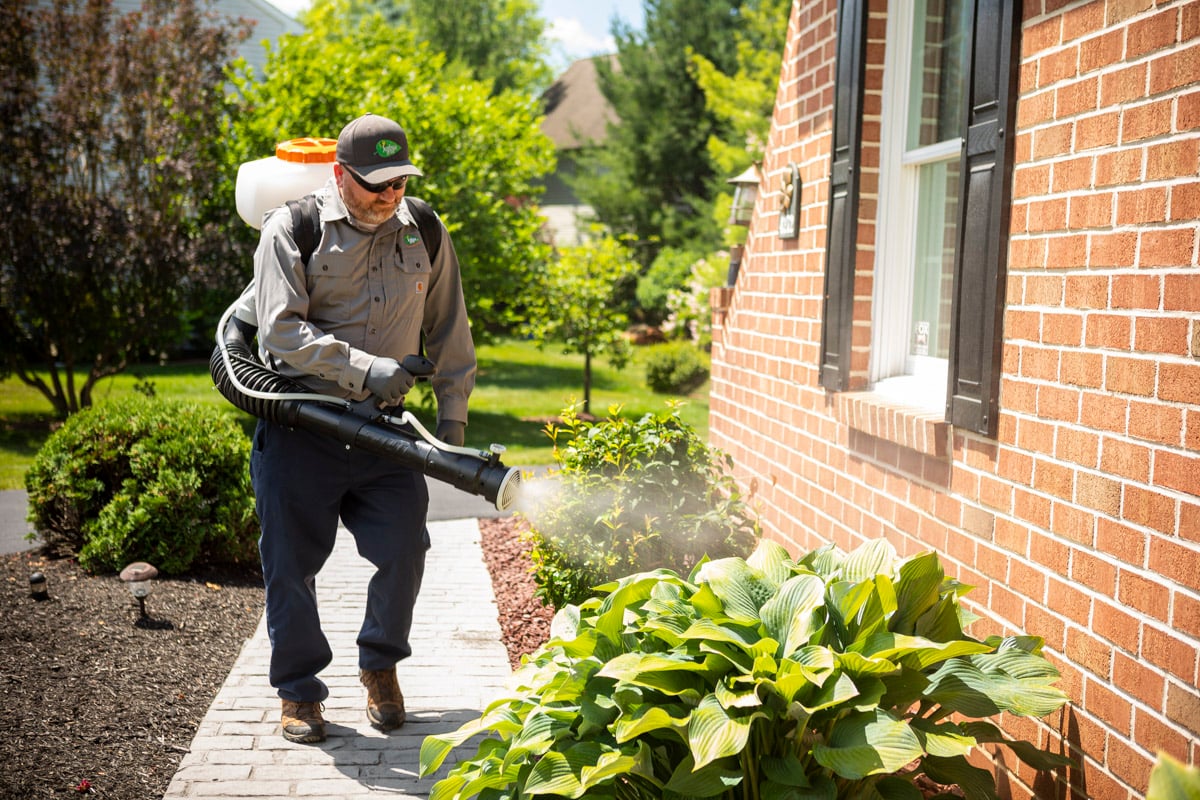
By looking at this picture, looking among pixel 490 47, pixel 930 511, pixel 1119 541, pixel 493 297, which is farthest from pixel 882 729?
pixel 490 47

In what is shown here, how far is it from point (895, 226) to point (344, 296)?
215 cm

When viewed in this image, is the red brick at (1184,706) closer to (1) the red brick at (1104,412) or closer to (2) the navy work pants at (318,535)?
(1) the red brick at (1104,412)

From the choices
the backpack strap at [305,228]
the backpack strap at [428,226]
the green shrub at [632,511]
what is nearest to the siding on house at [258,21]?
the green shrub at [632,511]

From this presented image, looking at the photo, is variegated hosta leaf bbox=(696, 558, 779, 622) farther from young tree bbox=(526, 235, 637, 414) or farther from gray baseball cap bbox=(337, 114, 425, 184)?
young tree bbox=(526, 235, 637, 414)

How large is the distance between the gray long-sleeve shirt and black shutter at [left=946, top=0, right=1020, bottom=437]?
73.7 inches

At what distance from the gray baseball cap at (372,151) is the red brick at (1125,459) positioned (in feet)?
7.52

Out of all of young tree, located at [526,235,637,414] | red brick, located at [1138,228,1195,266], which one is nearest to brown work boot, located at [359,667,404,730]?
red brick, located at [1138,228,1195,266]

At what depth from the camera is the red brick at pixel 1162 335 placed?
2.31m

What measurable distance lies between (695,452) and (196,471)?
9.22 feet

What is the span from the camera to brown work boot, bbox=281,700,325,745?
12.3 feet

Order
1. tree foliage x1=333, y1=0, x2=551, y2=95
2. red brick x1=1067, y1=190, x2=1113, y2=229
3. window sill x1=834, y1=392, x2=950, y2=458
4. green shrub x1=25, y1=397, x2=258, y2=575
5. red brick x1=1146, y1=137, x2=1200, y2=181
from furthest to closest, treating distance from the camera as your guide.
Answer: tree foliage x1=333, y1=0, x2=551, y2=95 < green shrub x1=25, y1=397, x2=258, y2=575 < window sill x1=834, y1=392, x2=950, y2=458 < red brick x1=1067, y1=190, x2=1113, y2=229 < red brick x1=1146, y1=137, x2=1200, y2=181

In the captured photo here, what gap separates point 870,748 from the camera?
224cm

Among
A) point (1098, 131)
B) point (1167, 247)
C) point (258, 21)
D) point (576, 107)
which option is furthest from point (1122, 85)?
point (576, 107)

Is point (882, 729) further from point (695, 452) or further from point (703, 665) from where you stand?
point (695, 452)
